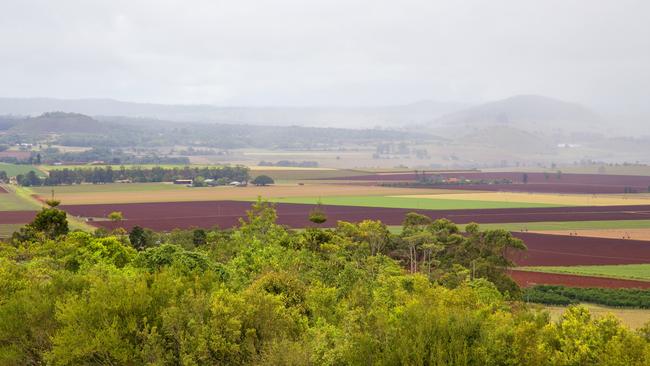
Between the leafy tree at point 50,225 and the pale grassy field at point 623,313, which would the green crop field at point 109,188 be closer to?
the leafy tree at point 50,225

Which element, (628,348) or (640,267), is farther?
(640,267)

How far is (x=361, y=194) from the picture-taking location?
495 feet

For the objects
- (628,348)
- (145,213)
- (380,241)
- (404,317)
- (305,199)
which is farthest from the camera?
(305,199)

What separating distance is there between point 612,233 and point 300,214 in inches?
1697

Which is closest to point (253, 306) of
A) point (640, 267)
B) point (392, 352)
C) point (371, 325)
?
point (371, 325)

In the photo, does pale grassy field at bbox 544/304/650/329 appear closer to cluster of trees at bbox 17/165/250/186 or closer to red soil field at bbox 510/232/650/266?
red soil field at bbox 510/232/650/266

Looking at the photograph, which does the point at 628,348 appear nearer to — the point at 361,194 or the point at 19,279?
the point at 19,279

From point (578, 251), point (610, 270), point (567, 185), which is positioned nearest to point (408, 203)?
point (578, 251)

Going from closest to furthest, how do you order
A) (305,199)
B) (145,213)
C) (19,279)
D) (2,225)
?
(19,279)
(2,225)
(145,213)
(305,199)

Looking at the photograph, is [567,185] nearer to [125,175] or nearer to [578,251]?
[578,251]

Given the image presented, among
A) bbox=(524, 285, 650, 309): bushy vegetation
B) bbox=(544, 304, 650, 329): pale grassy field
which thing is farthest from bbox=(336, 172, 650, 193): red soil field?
bbox=(544, 304, 650, 329): pale grassy field

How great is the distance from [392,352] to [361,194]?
122837 millimetres

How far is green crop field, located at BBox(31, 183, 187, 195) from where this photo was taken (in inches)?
5999

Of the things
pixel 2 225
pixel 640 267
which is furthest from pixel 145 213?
pixel 640 267
